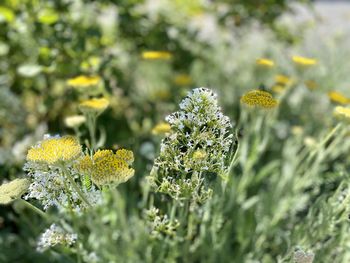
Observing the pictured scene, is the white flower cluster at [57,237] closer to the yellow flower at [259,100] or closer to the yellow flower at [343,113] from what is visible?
the yellow flower at [259,100]

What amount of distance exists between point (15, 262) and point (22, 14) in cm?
108

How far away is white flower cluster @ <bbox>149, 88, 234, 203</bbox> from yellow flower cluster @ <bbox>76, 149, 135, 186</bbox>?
0.10 meters

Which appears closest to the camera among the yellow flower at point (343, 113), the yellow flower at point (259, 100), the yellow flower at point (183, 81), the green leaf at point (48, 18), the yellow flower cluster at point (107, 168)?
the yellow flower cluster at point (107, 168)

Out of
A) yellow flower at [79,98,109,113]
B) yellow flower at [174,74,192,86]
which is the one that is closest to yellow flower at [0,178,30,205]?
yellow flower at [79,98,109,113]

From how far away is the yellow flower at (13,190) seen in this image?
998 millimetres

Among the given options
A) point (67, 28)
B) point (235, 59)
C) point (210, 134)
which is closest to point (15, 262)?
point (67, 28)

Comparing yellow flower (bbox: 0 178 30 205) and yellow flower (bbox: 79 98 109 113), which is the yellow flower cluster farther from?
yellow flower (bbox: 79 98 109 113)

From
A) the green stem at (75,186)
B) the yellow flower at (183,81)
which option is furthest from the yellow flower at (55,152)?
the yellow flower at (183,81)

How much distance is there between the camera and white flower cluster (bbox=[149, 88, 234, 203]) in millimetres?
1035

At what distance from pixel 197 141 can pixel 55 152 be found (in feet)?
0.90

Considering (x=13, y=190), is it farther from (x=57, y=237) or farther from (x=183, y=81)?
(x=183, y=81)

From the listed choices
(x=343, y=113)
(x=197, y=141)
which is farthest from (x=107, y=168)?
(x=343, y=113)

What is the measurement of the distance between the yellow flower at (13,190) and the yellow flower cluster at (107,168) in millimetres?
125

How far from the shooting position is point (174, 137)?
106 centimetres
